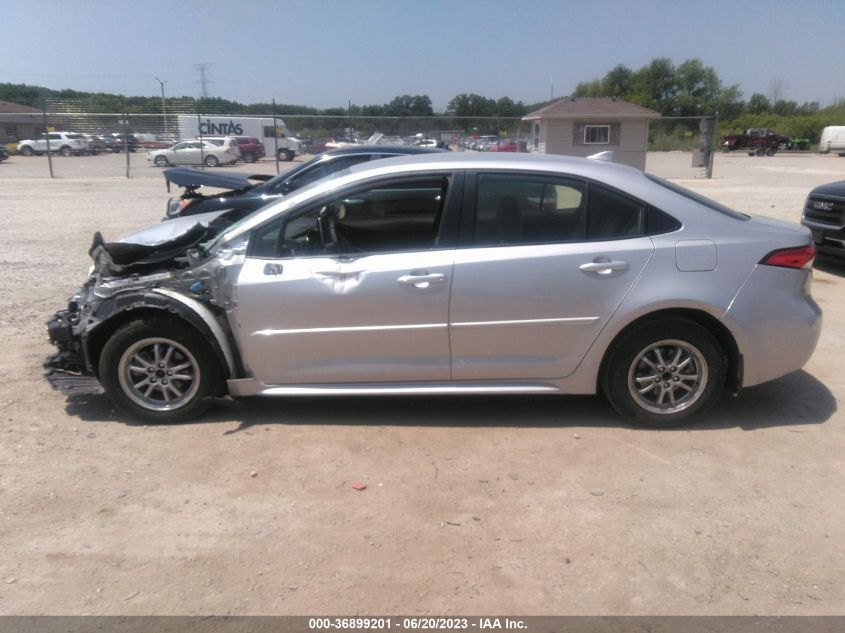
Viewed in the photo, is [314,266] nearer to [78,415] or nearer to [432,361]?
[432,361]

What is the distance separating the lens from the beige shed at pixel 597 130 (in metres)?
25.5

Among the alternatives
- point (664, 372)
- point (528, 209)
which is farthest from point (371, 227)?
point (664, 372)

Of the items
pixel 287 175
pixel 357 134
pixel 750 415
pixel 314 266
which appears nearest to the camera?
pixel 314 266

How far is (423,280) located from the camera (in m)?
4.30

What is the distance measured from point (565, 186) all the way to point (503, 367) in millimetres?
1193

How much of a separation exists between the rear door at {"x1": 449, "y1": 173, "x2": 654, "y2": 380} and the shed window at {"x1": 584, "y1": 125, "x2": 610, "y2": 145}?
22.8 meters

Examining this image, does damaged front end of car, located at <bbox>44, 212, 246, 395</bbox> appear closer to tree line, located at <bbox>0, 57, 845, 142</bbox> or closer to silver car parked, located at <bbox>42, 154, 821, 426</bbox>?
silver car parked, located at <bbox>42, 154, 821, 426</bbox>

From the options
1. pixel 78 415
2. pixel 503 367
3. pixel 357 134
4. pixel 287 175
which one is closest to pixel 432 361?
pixel 503 367

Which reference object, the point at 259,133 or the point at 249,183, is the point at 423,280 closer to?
the point at 249,183

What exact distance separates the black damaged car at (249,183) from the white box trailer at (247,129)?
25719 mm

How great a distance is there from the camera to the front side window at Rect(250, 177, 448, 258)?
14.6ft

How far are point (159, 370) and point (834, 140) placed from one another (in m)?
57.8

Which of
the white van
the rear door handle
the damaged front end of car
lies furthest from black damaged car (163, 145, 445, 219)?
the white van

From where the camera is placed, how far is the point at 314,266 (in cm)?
441
